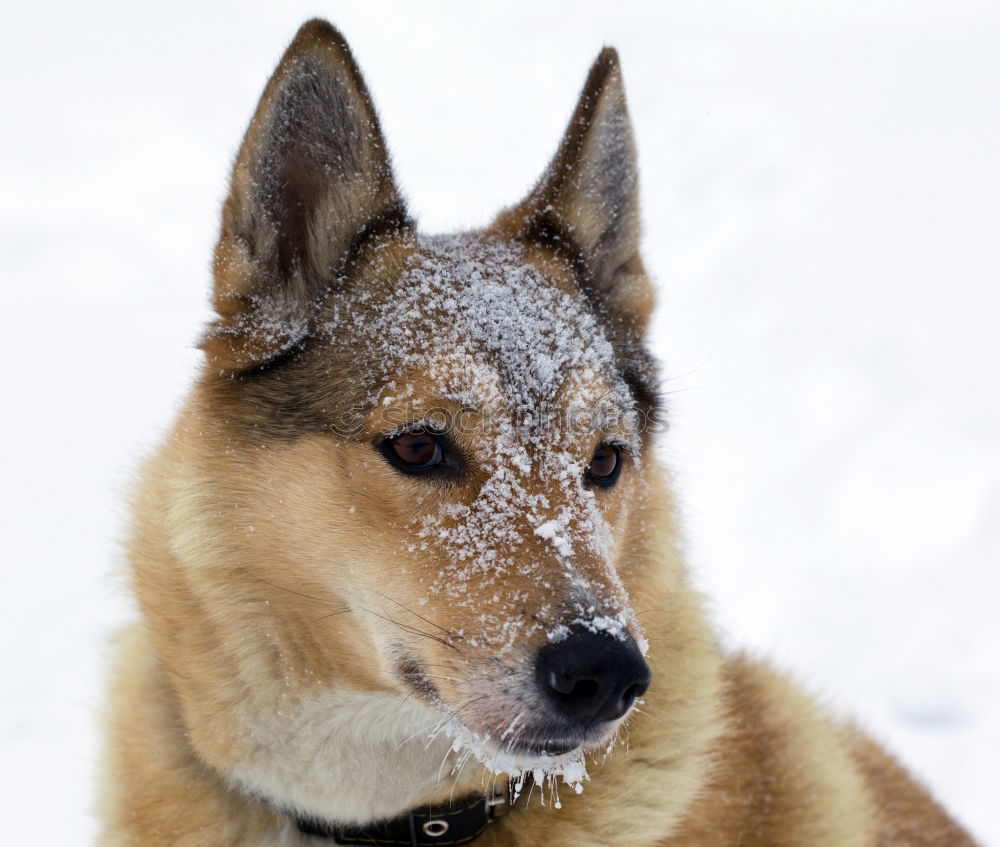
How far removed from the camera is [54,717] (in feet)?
17.0

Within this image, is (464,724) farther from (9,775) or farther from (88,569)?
(88,569)

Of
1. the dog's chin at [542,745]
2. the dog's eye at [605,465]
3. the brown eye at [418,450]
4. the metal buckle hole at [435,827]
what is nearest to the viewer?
the dog's chin at [542,745]

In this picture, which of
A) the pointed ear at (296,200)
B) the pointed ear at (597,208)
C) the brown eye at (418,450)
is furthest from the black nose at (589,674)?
the pointed ear at (597,208)

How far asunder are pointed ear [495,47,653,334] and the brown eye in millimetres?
991

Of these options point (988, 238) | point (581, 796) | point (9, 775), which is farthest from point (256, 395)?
point (988, 238)

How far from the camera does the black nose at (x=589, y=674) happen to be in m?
2.26

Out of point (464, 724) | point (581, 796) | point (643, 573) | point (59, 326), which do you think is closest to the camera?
point (464, 724)

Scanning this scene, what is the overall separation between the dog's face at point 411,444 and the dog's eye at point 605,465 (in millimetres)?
10

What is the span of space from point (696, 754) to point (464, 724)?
0.92 metres

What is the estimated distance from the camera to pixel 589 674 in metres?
2.26

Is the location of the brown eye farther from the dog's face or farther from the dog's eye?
the dog's eye

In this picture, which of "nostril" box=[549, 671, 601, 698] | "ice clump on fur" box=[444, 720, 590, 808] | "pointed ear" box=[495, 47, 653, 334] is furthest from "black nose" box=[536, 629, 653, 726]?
"pointed ear" box=[495, 47, 653, 334]

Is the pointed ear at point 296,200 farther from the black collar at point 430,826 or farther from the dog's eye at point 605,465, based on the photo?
the black collar at point 430,826

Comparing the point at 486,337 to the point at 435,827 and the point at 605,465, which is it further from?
the point at 435,827
